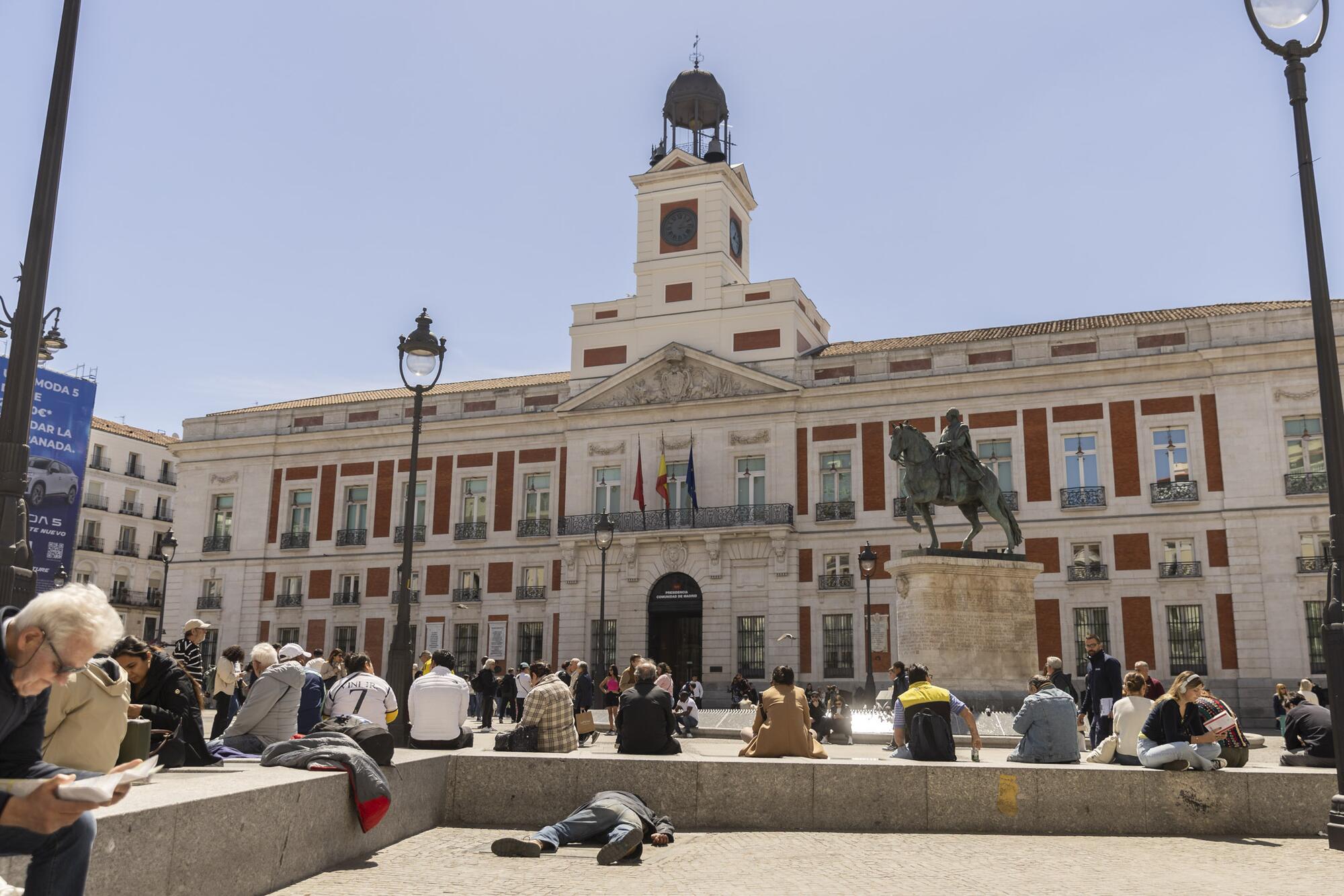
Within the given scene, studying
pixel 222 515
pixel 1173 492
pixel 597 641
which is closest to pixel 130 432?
pixel 222 515

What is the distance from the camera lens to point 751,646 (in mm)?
33688

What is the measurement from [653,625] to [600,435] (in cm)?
655

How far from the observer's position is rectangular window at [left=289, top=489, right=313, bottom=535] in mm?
40469

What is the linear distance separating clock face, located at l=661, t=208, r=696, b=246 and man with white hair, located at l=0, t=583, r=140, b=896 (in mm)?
36110

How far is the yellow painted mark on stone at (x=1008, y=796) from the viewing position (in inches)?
339

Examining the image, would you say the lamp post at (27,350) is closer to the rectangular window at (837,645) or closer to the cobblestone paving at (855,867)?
the cobblestone paving at (855,867)

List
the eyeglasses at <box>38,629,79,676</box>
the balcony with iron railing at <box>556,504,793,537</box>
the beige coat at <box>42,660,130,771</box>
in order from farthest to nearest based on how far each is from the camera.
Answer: the balcony with iron railing at <box>556,504,793,537</box> < the beige coat at <box>42,660,130,771</box> < the eyeglasses at <box>38,629,79,676</box>

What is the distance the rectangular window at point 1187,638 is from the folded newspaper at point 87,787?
3068 cm

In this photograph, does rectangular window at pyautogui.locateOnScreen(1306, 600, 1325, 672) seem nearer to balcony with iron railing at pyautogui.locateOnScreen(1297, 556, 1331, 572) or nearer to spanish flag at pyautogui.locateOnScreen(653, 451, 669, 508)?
balcony with iron railing at pyautogui.locateOnScreen(1297, 556, 1331, 572)

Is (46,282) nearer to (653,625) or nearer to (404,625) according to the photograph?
(404,625)

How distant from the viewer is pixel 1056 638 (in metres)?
31.0

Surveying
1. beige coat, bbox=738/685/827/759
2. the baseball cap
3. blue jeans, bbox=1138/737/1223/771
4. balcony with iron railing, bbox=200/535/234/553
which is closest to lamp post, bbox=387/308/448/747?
the baseball cap

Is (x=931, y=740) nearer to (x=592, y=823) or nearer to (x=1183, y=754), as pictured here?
(x=1183, y=754)

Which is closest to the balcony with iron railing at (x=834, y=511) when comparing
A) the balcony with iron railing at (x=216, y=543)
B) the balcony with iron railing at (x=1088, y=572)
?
the balcony with iron railing at (x=1088, y=572)
